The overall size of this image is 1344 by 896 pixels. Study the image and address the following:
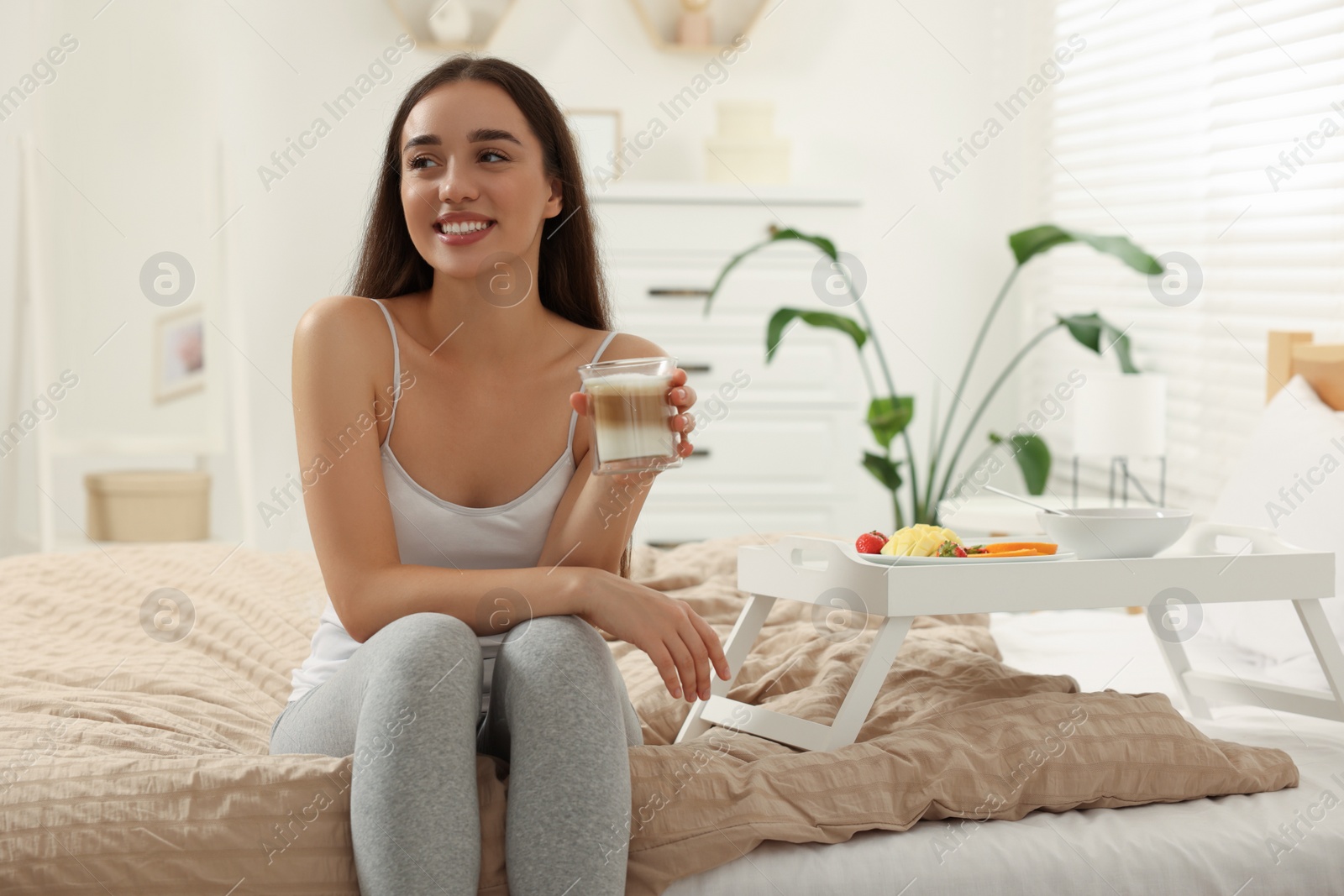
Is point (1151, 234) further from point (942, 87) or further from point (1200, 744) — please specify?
Answer: point (1200, 744)

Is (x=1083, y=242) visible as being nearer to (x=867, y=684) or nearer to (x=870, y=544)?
(x=870, y=544)

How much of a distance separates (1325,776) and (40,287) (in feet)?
11.1

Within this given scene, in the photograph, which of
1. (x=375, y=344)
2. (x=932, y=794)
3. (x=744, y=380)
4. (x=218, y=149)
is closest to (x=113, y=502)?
(x=218, y=149)

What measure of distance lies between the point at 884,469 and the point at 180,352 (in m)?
2.27

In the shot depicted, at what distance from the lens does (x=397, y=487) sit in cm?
130

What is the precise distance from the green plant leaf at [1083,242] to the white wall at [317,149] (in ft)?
3.99

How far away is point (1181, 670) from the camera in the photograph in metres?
1.48

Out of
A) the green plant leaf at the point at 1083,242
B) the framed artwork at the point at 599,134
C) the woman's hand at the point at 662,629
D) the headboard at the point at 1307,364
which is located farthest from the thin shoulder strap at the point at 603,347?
the framed artwork at the point at 599,134

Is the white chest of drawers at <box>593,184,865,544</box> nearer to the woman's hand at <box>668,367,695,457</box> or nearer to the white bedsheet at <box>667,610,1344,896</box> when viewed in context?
the woman's hand at <box>668,367,695,457</box>

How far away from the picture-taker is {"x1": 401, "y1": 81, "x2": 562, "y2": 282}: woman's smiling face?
131 cm

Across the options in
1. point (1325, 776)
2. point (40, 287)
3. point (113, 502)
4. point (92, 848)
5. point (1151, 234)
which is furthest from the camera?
point (113, 502)

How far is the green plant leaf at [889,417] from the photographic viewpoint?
2.79 metres

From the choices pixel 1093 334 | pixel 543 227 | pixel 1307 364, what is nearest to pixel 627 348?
pixel 543 227

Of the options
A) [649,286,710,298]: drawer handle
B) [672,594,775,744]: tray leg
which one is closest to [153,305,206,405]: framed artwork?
[649,286,710,298]: drawer handle
